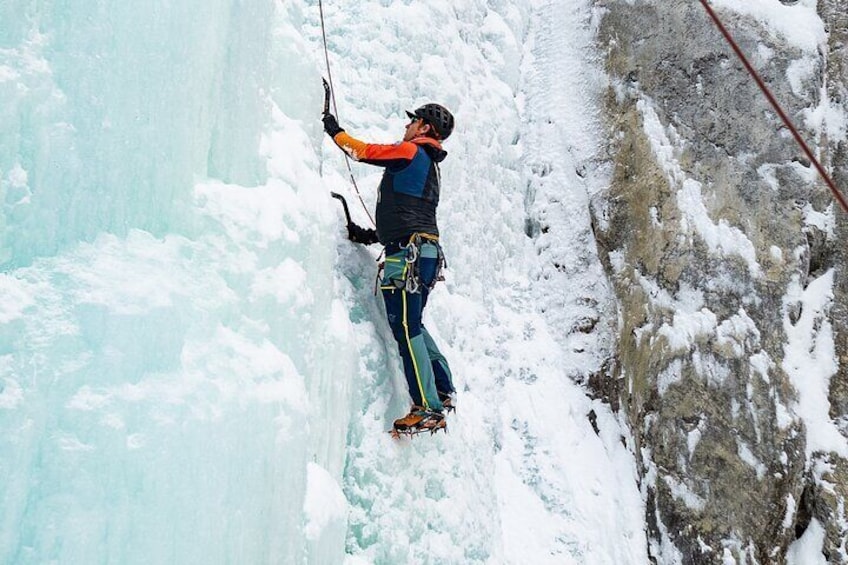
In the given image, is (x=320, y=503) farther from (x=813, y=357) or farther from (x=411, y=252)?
(x=813, y=357)

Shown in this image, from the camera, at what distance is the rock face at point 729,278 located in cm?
535

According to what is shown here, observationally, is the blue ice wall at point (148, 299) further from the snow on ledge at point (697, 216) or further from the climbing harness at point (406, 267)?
the snow on ledge at point (697, 216)

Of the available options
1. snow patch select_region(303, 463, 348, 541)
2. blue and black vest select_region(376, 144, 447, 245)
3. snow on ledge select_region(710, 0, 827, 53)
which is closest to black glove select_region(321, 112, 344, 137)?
blue and black vest select_region(376, 144, 447, 245)

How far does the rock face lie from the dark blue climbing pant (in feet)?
9.47

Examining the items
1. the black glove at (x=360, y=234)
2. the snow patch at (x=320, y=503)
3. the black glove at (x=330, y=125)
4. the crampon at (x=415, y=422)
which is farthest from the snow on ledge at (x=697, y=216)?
the snow patch at (x=320, y=503)

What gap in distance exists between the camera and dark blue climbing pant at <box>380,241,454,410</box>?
3.53m

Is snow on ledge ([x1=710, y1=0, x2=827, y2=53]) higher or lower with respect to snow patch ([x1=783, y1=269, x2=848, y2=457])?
higher

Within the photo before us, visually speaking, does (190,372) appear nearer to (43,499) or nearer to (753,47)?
(43,499)

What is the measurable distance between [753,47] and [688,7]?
30.5 inches

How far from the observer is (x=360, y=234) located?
387 cm

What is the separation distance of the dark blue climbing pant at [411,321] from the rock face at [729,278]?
289 centimetres

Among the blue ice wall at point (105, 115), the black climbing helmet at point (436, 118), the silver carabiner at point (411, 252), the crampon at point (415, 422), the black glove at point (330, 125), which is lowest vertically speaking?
the crampon at point (415, 422)

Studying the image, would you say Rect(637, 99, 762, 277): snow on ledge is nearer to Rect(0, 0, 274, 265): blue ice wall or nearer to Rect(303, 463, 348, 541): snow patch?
Rect(303, 463, 348, 541): snow patch

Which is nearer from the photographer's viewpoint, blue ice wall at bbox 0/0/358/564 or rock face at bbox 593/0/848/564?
blue ice wall at bbox 0/0/358/564
